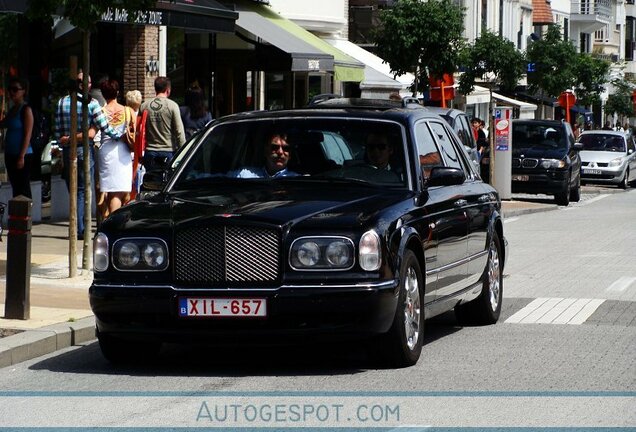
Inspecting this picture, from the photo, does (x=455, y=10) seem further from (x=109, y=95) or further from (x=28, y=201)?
(x=28, y=201)

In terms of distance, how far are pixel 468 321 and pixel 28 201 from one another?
3504 millimetres

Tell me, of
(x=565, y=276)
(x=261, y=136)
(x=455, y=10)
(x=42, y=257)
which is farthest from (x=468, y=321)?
(x=455, y=10)

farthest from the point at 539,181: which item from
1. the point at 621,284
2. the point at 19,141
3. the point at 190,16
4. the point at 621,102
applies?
the point at 621,102

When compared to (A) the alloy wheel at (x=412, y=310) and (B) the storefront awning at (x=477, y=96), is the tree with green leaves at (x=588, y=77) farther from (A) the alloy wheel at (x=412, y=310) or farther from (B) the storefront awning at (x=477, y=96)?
(A) the alloy wheel at (x=412, y=310)

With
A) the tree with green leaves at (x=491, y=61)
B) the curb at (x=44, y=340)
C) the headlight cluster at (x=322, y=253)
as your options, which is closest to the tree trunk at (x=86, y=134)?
the curb at (x=44, y=340)

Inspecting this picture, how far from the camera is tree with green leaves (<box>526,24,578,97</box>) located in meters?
57.8

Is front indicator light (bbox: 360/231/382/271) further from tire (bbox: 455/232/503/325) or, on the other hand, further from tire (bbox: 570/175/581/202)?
tire (bbox: 570/175/581/202)

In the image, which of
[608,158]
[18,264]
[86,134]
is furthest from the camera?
[608,158]

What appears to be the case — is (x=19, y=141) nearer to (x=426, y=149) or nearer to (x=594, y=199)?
(x=426, y=149)

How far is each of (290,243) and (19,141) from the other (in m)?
9.59

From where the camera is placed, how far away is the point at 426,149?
1145 cm

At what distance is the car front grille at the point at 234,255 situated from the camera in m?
9.59

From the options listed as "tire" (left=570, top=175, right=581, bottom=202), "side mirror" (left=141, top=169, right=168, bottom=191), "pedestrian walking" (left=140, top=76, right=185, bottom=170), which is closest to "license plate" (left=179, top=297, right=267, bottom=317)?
"side mirror" (left=141, top=169, right=168, bottom=191)

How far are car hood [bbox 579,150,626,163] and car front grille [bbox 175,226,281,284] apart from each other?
35.5m
